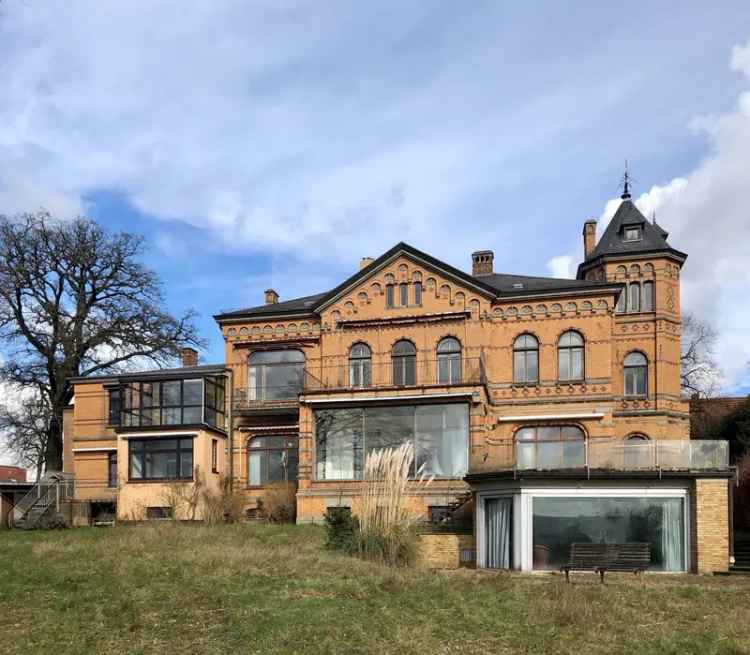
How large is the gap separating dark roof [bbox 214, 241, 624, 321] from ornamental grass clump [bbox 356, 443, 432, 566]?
13.5 meters

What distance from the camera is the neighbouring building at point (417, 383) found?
96.9 feet

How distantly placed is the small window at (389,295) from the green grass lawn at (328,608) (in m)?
14.9

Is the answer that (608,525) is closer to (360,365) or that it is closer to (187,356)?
(360,365)

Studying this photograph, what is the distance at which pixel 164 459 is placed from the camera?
31.9 m

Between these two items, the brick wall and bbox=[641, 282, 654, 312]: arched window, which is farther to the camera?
bbox=[641, 282, 654, 312]: arched window

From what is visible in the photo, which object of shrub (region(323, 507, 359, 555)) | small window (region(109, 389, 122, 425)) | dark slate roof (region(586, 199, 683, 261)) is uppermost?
dark slate roof (region(586, 199, 683, 261))

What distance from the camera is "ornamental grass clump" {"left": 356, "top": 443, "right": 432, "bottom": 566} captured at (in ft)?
60.7

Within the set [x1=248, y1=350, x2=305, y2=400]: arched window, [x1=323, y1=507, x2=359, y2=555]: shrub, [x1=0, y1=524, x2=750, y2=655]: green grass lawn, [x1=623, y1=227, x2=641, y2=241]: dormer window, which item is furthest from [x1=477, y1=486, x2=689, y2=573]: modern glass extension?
[x1=623, y1=227, x2=641, y2=241]: dormer window

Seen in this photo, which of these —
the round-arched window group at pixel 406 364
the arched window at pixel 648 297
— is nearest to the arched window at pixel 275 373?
the round-arched window group at pixel 406 364

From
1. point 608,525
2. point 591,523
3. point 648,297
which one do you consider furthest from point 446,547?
point 648,297

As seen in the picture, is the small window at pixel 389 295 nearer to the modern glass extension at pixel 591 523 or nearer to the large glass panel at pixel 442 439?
the large glass panel at pixel 442 439

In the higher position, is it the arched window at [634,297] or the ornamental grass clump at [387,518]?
the arched window at [634,297]

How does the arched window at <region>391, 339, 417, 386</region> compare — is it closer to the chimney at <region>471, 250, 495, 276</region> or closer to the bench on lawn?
the chimney at <region>471, 250, 495, 276</region>

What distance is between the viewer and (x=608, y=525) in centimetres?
2089
